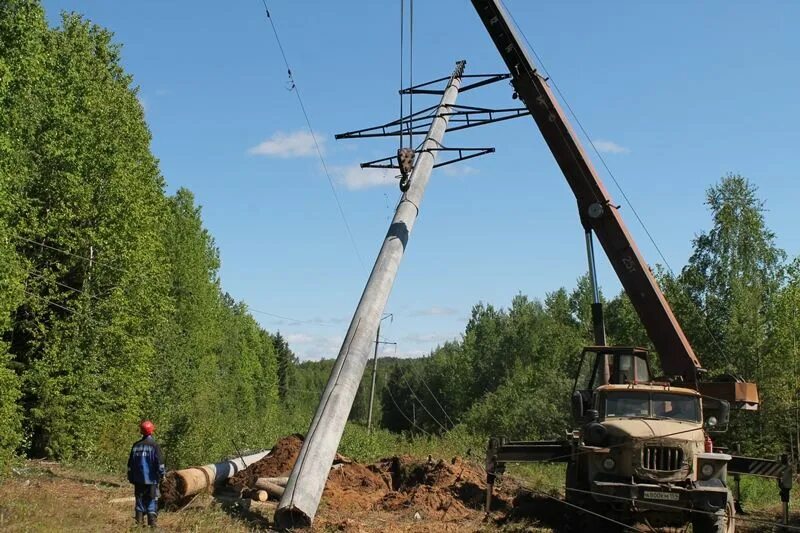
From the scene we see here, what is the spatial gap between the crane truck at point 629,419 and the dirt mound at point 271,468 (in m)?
4.38

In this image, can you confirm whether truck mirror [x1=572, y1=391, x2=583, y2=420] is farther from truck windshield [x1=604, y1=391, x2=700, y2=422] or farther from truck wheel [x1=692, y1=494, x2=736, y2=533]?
truck wheel [x1=692, y1=494, x2=736, y2=533]

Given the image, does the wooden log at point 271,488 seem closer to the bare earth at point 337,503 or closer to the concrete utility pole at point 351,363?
the bare earth at point 337,503

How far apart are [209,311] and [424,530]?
109 ft

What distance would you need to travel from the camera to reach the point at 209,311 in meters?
43.7

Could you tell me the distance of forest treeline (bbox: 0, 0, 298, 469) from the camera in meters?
18.2

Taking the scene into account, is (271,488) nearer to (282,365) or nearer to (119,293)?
(119,293)

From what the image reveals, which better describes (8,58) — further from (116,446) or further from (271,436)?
(271,436)

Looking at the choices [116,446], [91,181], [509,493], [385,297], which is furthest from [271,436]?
[385,297]

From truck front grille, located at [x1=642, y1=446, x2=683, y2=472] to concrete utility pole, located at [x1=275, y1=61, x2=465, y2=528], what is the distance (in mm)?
4605

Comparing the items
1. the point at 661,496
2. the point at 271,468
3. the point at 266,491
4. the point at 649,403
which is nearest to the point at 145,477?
the point at 266,491

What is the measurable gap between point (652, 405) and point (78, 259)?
18.4 meters

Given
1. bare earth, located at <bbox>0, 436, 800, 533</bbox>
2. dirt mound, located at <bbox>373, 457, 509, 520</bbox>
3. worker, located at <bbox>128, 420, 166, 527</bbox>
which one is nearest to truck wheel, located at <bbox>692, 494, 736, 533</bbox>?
bare earth, located at <bbox>0, 436, 800, 533</bbox>

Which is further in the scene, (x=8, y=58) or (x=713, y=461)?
(x=8, y=58)

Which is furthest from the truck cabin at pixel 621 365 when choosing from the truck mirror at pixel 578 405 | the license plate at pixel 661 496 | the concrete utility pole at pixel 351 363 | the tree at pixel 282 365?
the tree at pixel 282 365
